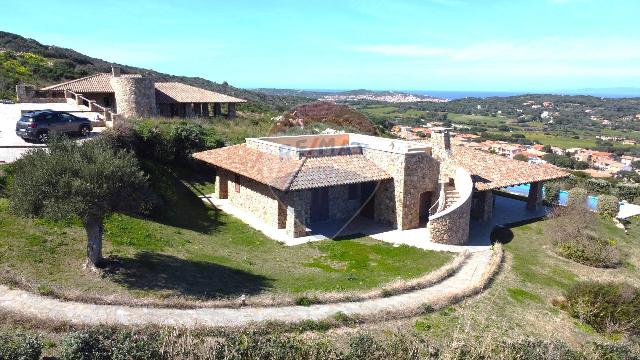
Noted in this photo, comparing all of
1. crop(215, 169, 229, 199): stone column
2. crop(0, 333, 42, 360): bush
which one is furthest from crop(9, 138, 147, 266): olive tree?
crop(215, 169, 229, 199): stone column

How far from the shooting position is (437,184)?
2275 cm

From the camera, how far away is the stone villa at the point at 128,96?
3266cm

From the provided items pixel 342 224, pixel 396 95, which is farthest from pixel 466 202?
pixel 396 95

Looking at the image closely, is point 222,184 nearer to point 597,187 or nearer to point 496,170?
point 496,170

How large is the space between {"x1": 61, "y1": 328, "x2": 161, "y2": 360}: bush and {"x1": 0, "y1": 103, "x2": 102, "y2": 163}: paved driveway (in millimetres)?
12827

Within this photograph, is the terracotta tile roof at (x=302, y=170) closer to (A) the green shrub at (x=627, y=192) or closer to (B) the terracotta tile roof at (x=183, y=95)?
(B) the terracotta tile roof at (x=183, y=95)

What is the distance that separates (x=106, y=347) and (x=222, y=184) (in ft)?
56.2

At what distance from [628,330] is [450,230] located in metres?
7.53

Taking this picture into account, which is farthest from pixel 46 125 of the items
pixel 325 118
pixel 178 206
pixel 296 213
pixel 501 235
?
pixel 501 235

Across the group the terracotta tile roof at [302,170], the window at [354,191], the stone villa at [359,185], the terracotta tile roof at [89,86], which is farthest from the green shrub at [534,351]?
the terracotta tile roof at [89,86]

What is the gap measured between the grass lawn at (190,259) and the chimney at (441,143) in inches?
251

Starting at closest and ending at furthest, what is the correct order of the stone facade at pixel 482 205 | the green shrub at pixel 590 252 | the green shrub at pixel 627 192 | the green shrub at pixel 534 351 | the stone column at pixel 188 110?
the green shrub at pixel 534 351, the green shrub at pixel 590 252, the stone facade at pixel 482 205, the green shrub at pixel 627 192, the stone column at pixel 188 110

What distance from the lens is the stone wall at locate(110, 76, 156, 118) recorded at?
3247cm

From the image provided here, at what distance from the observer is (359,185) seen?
22.8 metres
